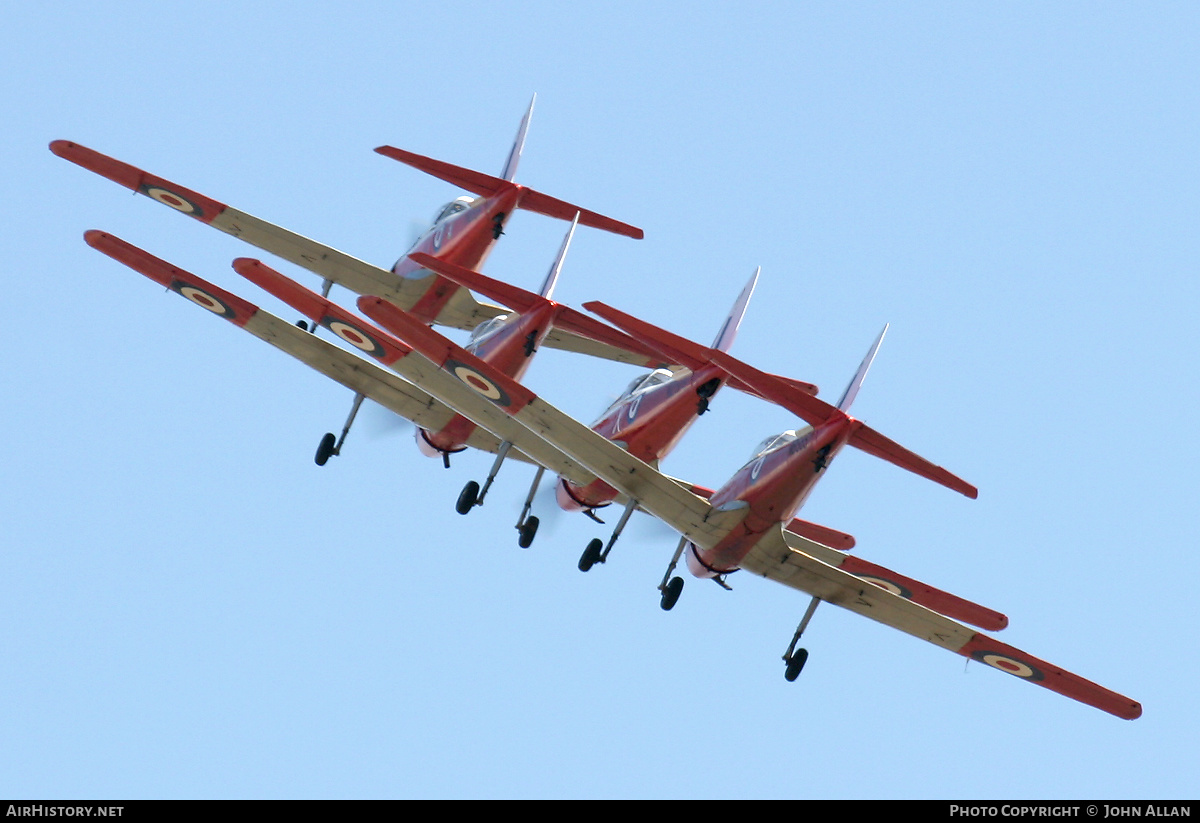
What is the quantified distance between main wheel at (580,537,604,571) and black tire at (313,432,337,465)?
635 centimetres

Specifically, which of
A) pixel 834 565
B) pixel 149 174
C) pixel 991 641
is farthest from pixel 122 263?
pixel 991 641

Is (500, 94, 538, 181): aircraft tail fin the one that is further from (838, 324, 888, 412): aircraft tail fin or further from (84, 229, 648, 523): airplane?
(838, 324, 888, 412): aircraft tail fin

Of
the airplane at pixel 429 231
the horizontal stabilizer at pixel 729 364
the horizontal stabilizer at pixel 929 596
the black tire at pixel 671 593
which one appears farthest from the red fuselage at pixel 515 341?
the horizontal stabilizer at pixel 929 596

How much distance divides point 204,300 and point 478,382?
20.6 feet

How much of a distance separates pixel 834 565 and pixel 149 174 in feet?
53.4

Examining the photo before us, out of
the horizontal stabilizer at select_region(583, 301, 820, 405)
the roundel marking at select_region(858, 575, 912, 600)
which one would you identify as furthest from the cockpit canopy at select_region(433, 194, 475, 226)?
the roundel marking at select_region(858, 575, 912, 600)

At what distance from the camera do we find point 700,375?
118ft

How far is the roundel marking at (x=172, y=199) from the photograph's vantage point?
41781mm

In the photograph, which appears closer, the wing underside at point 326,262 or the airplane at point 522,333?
the airplane at point 522,333

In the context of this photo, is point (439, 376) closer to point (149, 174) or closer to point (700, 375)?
point (700, 375)

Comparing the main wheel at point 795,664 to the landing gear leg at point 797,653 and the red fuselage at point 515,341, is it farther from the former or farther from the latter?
the red fuselage at point 515,341

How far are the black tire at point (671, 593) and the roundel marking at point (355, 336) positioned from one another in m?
6.81

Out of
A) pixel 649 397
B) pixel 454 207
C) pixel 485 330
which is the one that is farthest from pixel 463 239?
pixel 649 397
